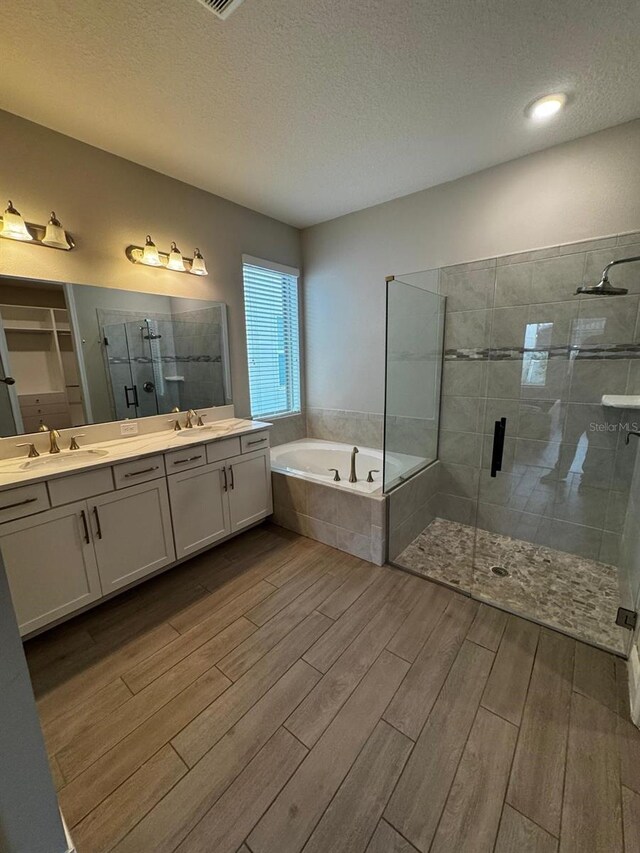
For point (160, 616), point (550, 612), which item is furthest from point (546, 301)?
point (160, 616)

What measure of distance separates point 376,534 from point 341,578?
1.23ft

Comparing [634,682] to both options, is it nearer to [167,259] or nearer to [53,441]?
[53,441]

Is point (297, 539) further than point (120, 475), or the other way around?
point (297, 539)

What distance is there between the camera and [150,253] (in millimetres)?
2430

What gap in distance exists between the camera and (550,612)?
196 cm

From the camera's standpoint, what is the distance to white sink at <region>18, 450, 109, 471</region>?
1.83m

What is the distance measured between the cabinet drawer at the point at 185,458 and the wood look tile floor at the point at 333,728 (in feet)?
2.68

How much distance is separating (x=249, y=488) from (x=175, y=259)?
1838mm

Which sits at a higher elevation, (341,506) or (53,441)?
(53,441)

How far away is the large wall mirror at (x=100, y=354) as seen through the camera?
1.98 metres

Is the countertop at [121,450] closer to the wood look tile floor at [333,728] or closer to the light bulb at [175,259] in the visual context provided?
the wood look tile floor at [333,728]

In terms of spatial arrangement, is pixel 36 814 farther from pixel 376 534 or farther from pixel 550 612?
pixel 550 612

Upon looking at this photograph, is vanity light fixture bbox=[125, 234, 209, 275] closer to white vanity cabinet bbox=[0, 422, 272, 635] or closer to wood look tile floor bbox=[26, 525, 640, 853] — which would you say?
white vanity cabinet bbox=[0, 422, 272, 635]

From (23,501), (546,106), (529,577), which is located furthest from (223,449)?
(546,106)
